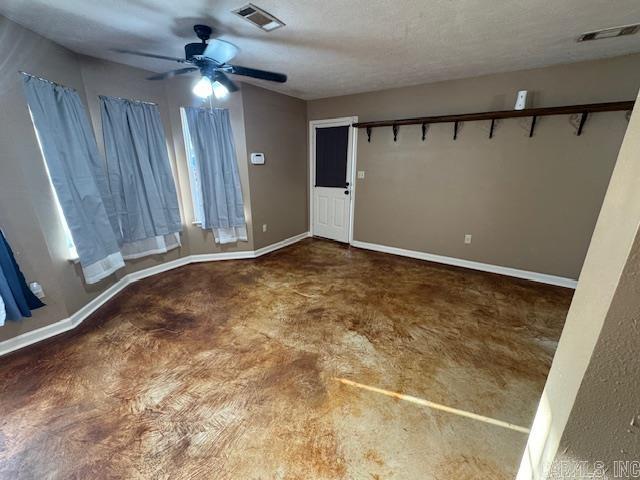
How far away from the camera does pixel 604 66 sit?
255 centimetres

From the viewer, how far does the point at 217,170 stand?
11.5ft

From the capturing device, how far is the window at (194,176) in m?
3.35

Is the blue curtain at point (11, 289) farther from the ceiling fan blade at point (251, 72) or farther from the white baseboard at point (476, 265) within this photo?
the white baseboard at point (476, 265)

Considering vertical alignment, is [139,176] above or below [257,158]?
below

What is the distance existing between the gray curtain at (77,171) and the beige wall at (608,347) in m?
3.23

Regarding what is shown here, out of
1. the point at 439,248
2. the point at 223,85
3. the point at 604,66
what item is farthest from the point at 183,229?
the point at 604,66

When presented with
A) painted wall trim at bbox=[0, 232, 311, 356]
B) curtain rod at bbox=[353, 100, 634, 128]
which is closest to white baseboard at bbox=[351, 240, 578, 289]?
painted wall trim at bbox=[0, 232, 311, 356]

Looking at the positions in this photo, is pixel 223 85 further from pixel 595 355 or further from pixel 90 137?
pixel 595 355

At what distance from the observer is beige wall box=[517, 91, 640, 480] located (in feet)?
1.61

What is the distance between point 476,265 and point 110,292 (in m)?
4.38

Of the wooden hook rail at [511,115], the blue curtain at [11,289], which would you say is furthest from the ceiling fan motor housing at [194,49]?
the wooden hook rail at [511,115]

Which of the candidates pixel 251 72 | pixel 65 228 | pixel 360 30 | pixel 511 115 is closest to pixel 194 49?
pixel 251 72

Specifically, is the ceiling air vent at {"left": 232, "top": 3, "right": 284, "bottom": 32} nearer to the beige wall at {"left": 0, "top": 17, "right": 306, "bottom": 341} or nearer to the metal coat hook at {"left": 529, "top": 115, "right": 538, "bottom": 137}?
the beige wall at {"left": 0, "top": 17, "right": 306, "bottom": 341}

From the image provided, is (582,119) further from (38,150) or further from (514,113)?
(38,150)
